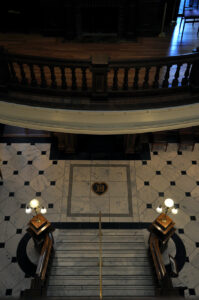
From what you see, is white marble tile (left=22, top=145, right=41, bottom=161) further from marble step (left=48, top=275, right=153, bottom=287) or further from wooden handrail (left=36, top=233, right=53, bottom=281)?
marble step (left=48, top=275, right=153, bottom=287)

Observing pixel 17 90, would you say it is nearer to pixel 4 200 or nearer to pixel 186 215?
pixel 4 200

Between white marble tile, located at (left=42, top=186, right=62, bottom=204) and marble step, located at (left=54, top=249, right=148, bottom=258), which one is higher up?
white marble tile, located at (left=42, top=186, right=62, bottom=204)

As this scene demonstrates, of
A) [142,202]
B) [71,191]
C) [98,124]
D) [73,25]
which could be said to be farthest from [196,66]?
[71,191]

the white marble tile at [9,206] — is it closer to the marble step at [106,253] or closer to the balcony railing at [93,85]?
the marble step at [106,253]

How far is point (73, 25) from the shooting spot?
7.21m

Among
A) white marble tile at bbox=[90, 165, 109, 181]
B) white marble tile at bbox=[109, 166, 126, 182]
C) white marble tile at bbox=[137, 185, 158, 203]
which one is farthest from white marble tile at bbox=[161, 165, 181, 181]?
white marble tile at bbox=[90, 165, 109, 181]

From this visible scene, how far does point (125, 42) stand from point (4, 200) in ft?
17.6

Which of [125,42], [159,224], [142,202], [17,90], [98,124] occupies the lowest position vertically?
[159,224]

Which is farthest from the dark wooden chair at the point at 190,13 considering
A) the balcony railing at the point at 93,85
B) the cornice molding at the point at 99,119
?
the cornice molding at the point at 99,119

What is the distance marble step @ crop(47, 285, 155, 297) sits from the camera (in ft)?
21.1

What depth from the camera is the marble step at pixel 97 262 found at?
274 inches

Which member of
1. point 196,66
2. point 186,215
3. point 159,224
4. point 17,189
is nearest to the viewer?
point 196,66

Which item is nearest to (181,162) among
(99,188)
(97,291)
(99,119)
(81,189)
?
(99,188)

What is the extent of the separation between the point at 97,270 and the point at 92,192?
7.43 ft
